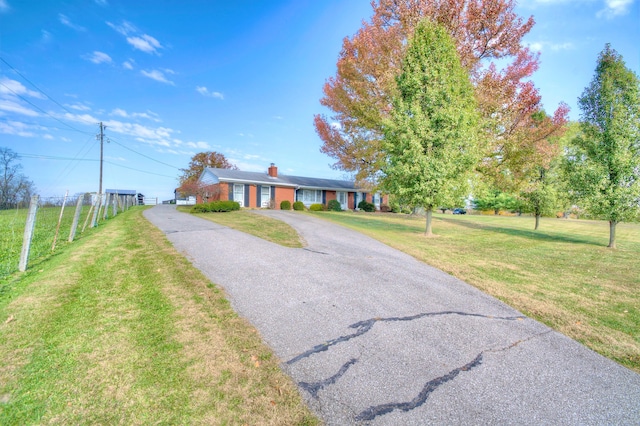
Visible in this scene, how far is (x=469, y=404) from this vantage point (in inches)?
101

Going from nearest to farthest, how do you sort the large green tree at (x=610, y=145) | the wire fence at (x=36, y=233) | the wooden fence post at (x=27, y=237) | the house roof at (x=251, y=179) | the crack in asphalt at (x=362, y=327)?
the crack in asphalt at (x=362, y=327)
the wooden fence post at (x=27, y=237)
the wire fence at (x=36, y=233)
the large green tree at (x=610, y=145)
the house roof at (x=251, y=179)

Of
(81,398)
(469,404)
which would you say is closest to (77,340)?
(81,398)

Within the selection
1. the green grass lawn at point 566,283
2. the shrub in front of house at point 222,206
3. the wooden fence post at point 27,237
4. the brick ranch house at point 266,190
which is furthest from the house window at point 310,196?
the wooden fence post at point 27,237

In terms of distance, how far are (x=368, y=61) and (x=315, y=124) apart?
5.18 m

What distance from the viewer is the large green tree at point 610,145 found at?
11016 millimetres

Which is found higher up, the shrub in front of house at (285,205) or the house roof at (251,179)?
the house roof at (251,179)

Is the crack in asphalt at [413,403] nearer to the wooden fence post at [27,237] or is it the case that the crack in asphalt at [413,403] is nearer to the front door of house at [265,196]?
the wooden fence post at [27,237]

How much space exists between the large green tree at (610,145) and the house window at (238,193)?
21620mm

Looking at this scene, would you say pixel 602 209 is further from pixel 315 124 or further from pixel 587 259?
pixel 315 124

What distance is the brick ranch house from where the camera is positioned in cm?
2453

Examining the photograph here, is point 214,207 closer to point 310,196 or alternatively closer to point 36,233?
point 36,233

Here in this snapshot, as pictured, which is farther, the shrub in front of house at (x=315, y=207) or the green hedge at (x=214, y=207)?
the shrub in front of house at (x=315, y=207)

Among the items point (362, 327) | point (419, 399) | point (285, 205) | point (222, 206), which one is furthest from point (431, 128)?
point (285, 205)

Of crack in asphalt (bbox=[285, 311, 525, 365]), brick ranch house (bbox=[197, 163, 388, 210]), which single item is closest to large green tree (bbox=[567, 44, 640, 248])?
crack in asphalt (bbox=[285, 311, 525, 365])
